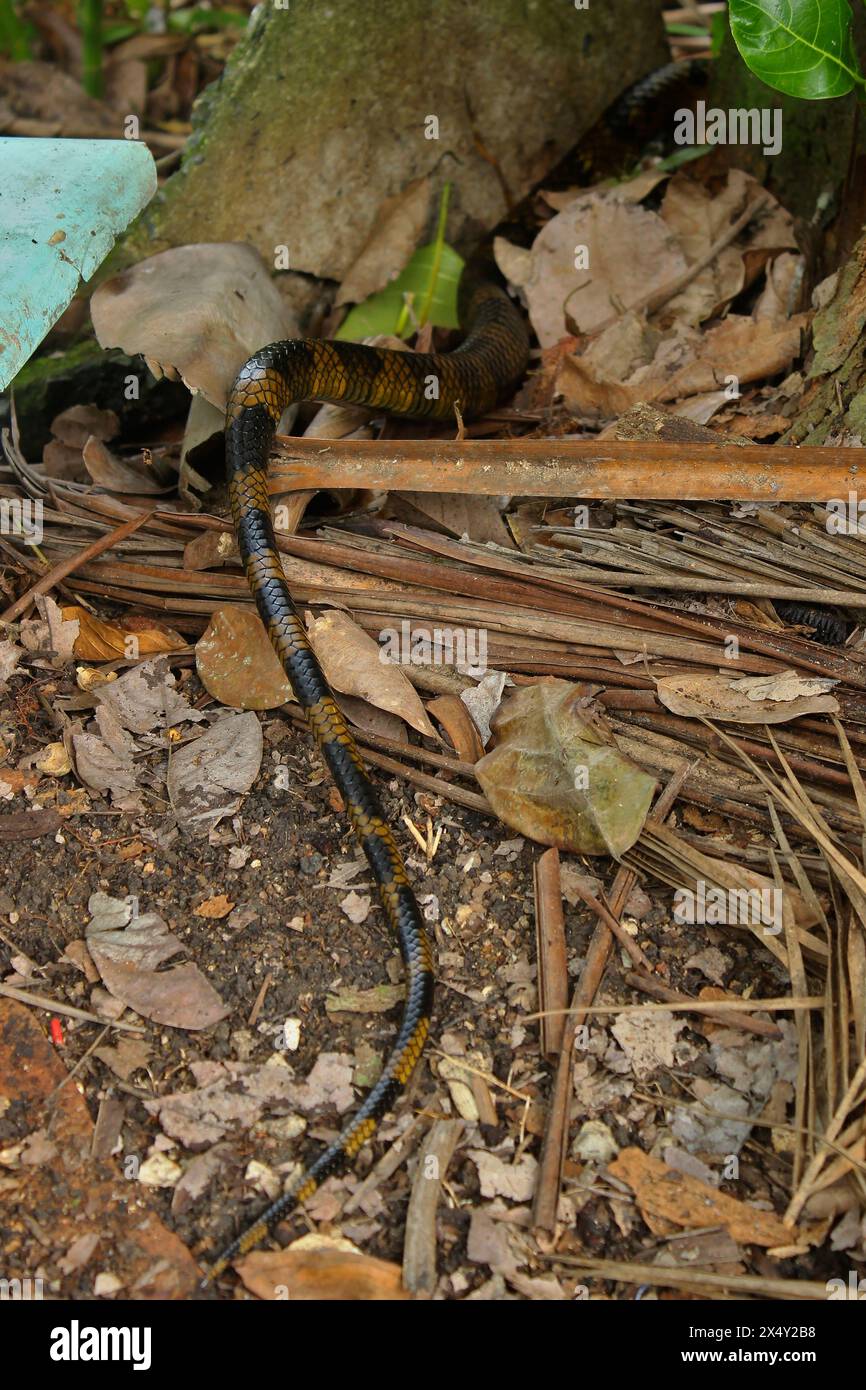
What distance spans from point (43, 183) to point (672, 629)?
2.41 meters

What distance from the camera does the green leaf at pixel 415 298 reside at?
16.0 ft

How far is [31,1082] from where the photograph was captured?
2.66 meters

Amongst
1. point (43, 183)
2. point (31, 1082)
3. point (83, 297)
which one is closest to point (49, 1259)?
point (31, 1082)

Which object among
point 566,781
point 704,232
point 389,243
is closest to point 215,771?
point 566,781

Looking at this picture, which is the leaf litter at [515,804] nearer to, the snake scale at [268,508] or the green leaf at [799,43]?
the snake scale at [268,508]

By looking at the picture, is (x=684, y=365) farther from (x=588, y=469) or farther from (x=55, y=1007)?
(x=55, y=1007)

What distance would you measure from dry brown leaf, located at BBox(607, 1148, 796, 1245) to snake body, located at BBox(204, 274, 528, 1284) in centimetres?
55

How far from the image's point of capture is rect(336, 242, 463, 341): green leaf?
192 inches

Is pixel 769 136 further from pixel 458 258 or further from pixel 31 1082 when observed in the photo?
pixel 31 1082

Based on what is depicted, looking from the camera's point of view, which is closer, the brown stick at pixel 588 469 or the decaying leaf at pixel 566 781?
the decaying leaf at pixel 566 781

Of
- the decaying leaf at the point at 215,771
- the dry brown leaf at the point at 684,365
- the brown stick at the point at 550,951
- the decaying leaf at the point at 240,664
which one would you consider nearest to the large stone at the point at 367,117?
the dry brown leaf at the point at 684,365

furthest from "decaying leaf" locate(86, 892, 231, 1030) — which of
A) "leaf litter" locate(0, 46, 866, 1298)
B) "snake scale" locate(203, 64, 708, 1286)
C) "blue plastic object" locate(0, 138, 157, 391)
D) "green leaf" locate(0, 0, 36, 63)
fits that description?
"green leaf" locate(0, 0, 36, 63)

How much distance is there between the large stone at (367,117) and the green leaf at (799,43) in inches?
72.4

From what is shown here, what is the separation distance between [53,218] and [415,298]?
177cm
